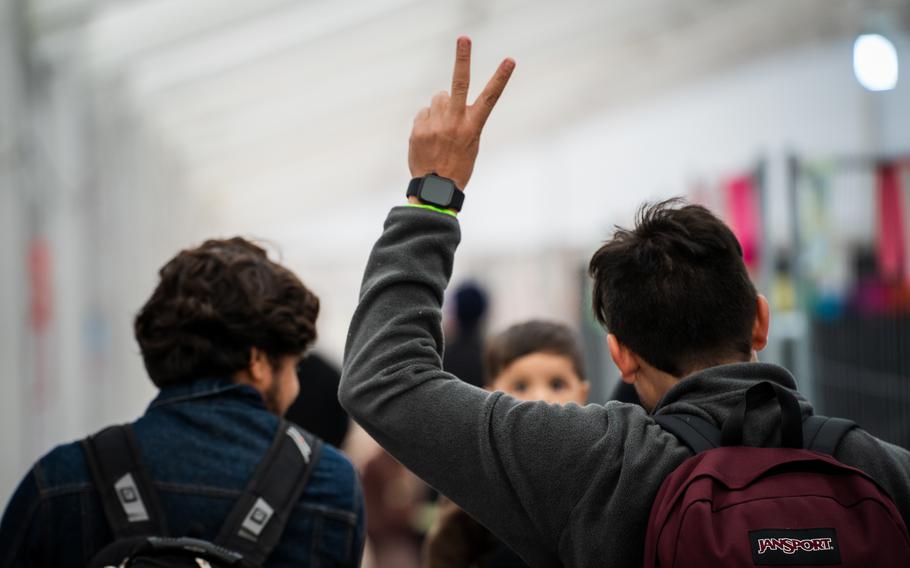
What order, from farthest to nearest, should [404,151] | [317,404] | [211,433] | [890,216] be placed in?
[404,151], [890,216], [317,404], [211,433]

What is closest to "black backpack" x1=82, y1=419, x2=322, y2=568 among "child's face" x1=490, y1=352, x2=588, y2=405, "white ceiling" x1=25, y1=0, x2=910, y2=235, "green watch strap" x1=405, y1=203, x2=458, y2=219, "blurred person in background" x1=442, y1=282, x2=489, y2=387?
"green watch strap" x1=405, y1=203, x2=458, y2=219

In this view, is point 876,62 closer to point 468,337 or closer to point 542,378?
point 468,337

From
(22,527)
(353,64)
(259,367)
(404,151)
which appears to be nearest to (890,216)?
(259,367)

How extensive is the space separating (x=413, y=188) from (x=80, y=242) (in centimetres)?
573

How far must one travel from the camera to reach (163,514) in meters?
1.98

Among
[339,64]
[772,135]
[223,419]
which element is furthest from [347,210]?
[223,419]

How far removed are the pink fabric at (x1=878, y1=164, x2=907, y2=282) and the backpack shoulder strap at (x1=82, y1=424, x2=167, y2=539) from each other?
416 centimetres

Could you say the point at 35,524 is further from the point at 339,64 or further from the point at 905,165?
the point at 339,64

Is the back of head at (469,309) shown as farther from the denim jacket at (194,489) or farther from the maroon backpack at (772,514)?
the maroon backpack at (772,514)

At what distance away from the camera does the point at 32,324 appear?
217 inches

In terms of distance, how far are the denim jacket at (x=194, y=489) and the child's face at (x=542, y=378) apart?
94cm

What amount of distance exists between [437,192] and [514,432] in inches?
14.3

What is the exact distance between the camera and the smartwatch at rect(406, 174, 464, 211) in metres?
1.65

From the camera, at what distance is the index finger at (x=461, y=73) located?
1.64 m
